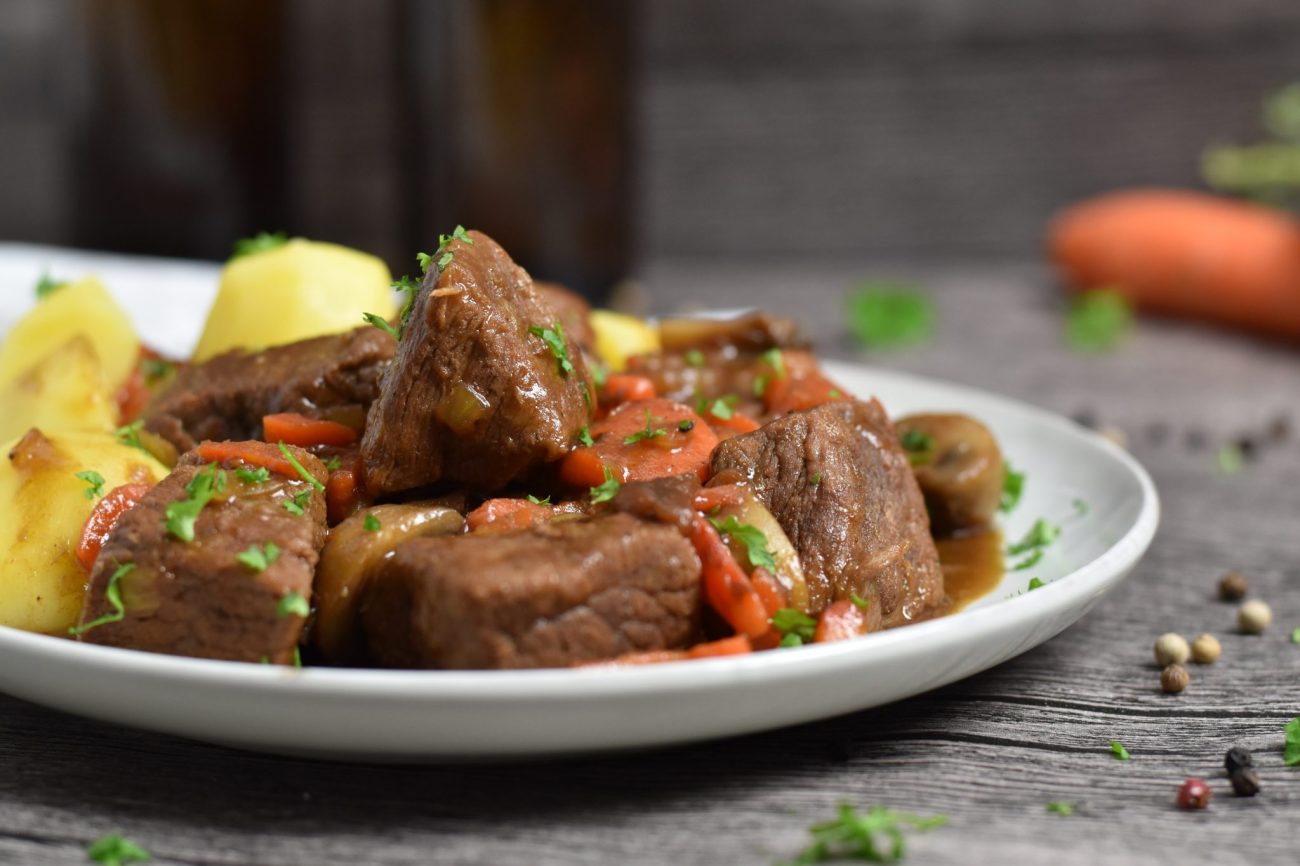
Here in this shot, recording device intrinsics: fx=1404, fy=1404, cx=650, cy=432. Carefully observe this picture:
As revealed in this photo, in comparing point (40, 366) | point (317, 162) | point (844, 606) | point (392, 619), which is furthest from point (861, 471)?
point (317, 162)

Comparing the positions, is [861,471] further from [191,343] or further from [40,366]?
[191,343]

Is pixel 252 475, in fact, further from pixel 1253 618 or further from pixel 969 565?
pixel 1253 618

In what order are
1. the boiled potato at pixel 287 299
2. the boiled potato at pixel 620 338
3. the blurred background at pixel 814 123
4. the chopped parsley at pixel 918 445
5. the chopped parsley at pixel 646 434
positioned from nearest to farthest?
the chopped parsley at pixel 646 434 < the chopped parsley at pixel 918 445 < the boiled potato at pixel 287 299 < the boiled potato at pixel 620 338 < the blurred background at pixel 814 123

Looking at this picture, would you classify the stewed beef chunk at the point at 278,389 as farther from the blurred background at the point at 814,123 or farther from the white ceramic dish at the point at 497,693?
the blurred background at the point at 814,123

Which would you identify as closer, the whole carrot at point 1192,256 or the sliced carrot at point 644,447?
the sliced carrot at point 644,447

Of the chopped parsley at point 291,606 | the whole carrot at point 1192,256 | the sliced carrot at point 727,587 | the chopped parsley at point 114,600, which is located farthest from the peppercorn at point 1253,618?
the whole carrot at point 1192,256

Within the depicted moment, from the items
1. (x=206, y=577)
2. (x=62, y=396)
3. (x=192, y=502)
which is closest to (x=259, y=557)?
(x=206, y=577)
